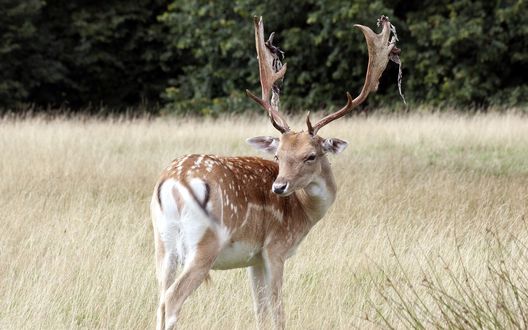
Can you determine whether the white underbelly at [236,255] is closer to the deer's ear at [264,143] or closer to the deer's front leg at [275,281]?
the deer's front leg at [275,281]

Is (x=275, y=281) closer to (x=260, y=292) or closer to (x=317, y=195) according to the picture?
(x=260, y=292)

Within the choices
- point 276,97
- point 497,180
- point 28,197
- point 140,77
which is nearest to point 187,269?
point 276,97

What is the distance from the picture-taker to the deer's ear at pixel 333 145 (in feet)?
17.4

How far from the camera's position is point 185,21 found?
2370 cm

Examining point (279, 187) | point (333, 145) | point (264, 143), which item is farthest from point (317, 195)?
point (279, 187)

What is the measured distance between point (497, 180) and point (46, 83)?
62.9 feet

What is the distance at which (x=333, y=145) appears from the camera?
17.5 ft

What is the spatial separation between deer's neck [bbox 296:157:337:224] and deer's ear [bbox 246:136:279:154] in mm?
263

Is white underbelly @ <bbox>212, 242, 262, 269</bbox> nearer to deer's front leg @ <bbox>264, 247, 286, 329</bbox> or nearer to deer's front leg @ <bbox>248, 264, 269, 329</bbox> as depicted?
deer's front leg @ <bbox>264, 247, 286, 329</bbox>

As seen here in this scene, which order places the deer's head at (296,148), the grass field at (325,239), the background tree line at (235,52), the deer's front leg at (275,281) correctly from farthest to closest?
the background tree line at (235,52) → the grass field at (325,239) → the deer's head at (296,148) → the deer's front leg at (275,281)

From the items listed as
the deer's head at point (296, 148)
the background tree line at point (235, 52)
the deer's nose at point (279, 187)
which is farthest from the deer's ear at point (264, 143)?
the background tree line at point (235, 52)

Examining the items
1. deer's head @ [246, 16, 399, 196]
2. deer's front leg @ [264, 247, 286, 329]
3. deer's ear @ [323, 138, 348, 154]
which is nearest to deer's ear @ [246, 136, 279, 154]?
deer's head @ [246, 16, 399, 196]

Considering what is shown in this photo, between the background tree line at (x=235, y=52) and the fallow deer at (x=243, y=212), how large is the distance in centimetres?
1344

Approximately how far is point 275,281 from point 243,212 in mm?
386
